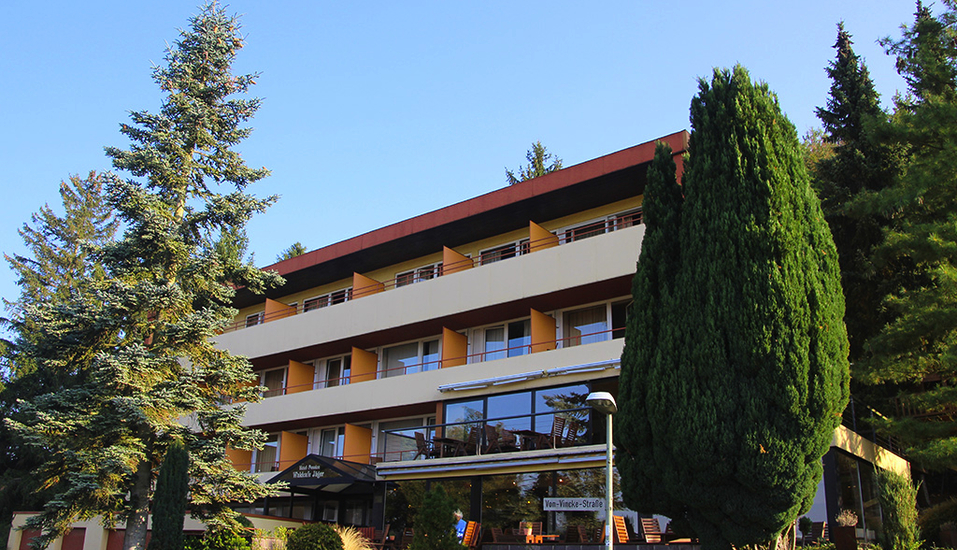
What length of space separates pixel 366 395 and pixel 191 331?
6.72 metres

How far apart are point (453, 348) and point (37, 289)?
1096 inches

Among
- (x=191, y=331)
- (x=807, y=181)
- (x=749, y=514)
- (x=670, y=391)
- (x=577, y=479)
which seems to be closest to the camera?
(x=749, y=514)

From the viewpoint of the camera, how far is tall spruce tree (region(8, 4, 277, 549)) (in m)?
18.3

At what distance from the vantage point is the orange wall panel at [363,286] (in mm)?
27344

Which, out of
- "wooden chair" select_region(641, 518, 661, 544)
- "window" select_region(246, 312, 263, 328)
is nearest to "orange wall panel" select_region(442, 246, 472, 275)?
"wooden chair" select_region(641, 518, 661, 544)

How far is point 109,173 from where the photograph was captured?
20.4 meters

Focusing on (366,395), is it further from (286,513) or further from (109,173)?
(109,173)

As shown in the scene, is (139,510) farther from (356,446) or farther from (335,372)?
(335,372)

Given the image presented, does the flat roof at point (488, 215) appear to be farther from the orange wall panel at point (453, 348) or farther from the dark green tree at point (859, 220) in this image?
the dark green tree at point (859, 220)

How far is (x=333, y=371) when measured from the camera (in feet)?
93.1

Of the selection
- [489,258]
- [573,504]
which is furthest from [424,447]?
[489,258]

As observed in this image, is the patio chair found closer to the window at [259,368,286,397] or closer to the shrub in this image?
the shrub

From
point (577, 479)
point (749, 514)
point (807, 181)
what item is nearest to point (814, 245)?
point (807, 181)

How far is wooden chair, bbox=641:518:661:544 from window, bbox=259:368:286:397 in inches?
708
